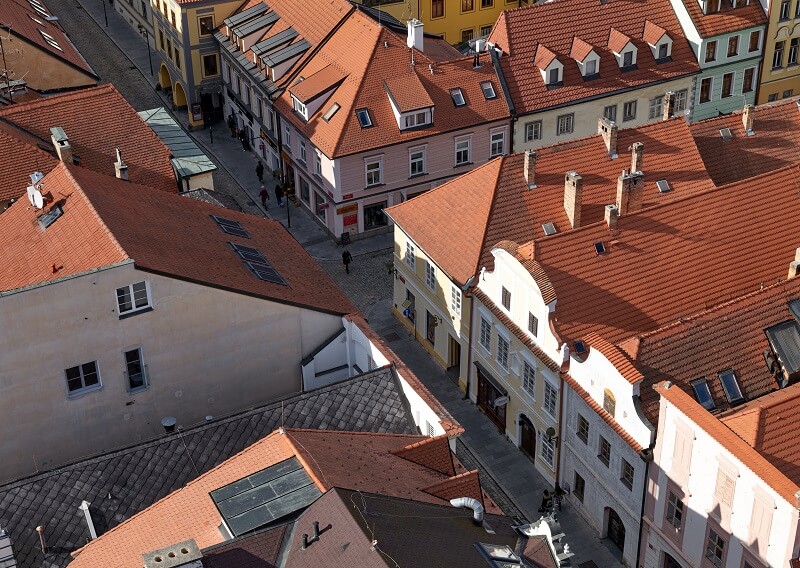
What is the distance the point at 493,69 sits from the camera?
8256 centimetres

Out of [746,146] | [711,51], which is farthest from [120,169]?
[711,51]

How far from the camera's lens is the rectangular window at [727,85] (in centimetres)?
9150

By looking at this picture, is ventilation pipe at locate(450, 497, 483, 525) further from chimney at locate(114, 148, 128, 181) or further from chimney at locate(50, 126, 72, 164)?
chimney at locate(50, 126, 72, 164)

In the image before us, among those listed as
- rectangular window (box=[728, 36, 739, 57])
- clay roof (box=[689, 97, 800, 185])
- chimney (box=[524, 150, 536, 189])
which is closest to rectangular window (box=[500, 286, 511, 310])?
chimney (box=[524, 150, 536, 189])

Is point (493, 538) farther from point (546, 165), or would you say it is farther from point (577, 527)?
point (546, 165)

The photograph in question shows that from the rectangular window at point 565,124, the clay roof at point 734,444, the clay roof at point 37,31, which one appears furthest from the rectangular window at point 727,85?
the clay roof at point 734,444

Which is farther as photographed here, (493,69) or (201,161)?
(493,69)

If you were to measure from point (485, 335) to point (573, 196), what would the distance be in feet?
29.9

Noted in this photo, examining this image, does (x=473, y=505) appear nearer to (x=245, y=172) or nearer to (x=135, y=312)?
(x=135, y=312)

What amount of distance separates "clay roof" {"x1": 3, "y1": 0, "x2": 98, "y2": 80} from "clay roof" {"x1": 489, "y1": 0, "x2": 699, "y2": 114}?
94.8 feet

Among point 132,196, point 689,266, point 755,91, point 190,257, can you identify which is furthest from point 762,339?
point 755,91

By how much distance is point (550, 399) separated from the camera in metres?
59.1

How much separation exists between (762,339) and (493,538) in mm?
21427

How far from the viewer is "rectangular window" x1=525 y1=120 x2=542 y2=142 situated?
83.9 m
